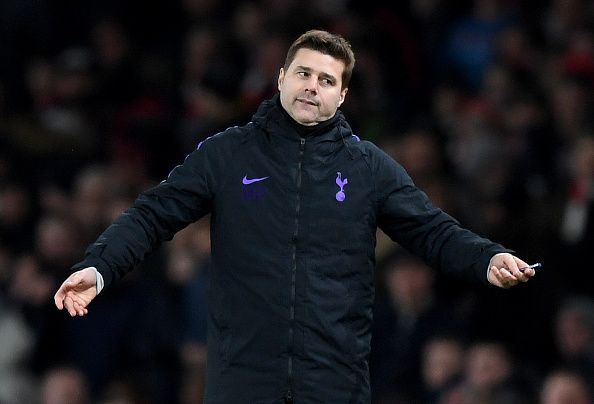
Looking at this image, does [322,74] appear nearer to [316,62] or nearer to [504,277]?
[316,62]

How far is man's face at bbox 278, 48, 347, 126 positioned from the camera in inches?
200

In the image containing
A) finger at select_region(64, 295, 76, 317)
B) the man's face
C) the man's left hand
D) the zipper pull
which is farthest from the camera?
the man's face

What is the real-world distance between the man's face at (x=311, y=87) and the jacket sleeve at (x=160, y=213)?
33cm

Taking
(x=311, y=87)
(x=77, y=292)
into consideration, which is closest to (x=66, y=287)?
(x=77, y=292)

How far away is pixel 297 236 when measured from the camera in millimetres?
4988

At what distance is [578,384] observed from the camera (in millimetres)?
7160

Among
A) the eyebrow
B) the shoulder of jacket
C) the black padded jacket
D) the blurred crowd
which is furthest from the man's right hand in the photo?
the blurred crowd

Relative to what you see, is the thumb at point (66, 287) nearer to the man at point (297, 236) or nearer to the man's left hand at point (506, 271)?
the man at point (297, 236)

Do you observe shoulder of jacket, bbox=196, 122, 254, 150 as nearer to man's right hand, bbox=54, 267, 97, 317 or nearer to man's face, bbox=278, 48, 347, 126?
man's face, bbox=278, 48, 347, 126

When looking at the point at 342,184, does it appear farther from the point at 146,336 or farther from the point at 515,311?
the point at 146,336

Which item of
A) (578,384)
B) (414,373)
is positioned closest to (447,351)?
(414,373)

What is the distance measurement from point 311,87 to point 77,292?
104 cm

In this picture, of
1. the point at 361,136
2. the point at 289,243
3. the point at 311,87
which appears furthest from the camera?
the point at 361,136

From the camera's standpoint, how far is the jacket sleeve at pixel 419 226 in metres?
5.03
